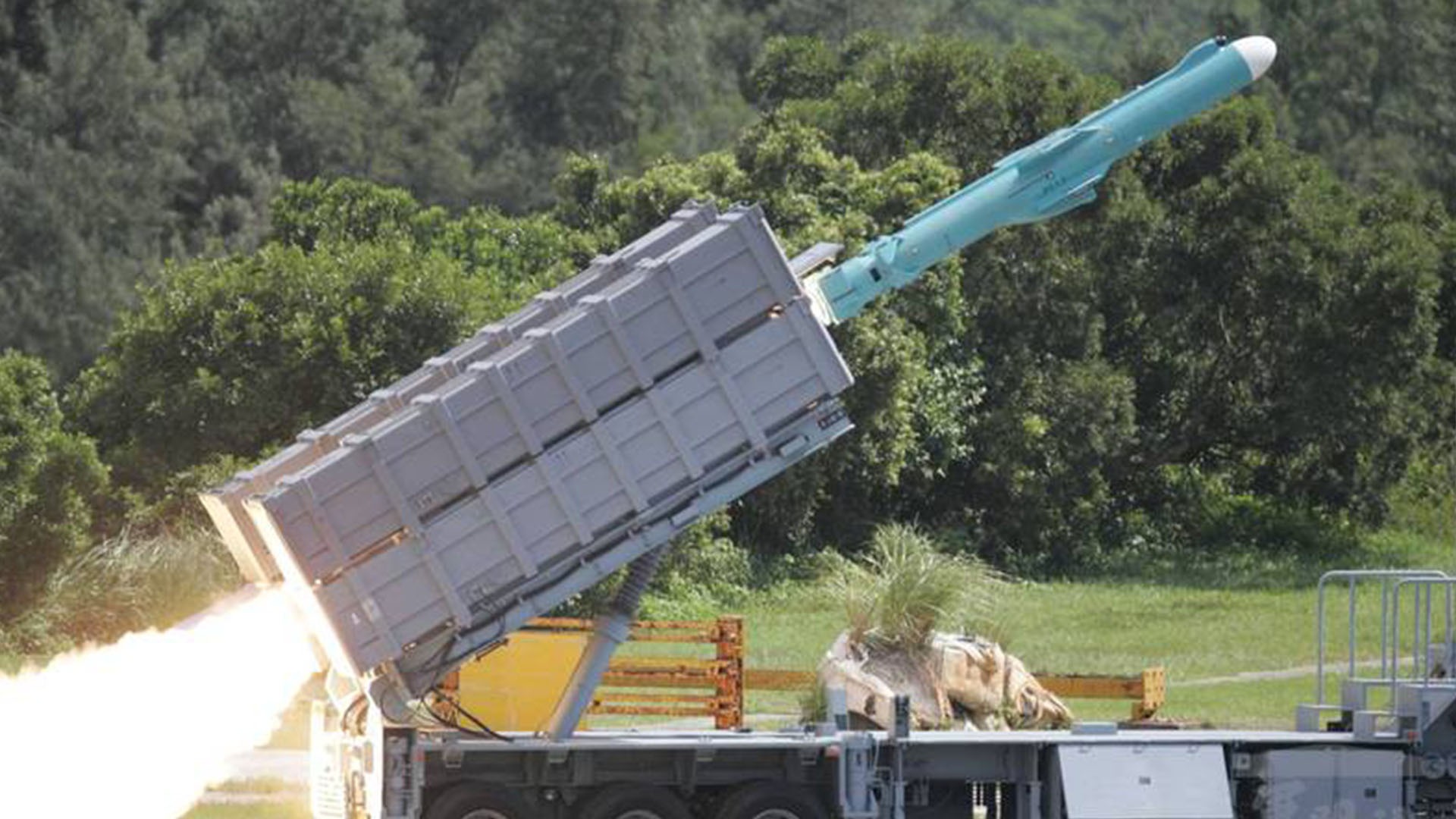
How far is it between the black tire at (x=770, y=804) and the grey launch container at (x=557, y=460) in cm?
221

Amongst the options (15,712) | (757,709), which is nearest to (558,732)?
(15,712)

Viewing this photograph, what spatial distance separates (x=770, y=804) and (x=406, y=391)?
4420 mm

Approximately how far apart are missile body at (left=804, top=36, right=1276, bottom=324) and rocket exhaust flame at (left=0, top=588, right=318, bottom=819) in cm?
654

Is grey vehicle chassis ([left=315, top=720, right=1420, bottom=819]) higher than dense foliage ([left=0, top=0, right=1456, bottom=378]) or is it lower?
lower

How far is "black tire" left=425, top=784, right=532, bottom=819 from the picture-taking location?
2284 cm

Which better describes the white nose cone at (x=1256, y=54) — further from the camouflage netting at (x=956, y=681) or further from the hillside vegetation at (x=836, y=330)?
the hillside vegetation at (x=836, y=330)

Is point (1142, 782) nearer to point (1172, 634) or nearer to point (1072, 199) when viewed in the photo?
point (1072, 199)

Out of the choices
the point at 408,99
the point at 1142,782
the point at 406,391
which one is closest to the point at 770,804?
the point at 1142,782

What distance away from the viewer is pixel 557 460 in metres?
22.7

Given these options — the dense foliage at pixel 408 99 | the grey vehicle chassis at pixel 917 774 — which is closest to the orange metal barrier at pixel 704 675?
the grey vehicle chassis at pixel 917 774

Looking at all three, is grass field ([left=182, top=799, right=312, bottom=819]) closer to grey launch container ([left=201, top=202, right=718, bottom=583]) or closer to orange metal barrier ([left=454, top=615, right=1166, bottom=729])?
orange metal barrier ([left=454, top=615, right=1166, bottom=729])

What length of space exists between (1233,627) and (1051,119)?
13573 millimetres

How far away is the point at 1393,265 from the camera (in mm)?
55000

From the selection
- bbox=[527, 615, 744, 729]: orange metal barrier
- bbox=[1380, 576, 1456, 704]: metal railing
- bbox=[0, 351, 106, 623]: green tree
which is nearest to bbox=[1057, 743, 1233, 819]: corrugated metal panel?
bbox=[1380, 576, 1456, 704]: metal railing
